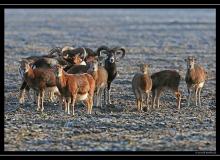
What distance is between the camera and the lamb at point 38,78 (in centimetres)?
1809

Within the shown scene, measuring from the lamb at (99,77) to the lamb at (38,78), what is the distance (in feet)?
4.34

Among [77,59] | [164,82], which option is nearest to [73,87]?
[164,82]

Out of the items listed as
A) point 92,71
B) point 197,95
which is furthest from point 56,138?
point 197,95

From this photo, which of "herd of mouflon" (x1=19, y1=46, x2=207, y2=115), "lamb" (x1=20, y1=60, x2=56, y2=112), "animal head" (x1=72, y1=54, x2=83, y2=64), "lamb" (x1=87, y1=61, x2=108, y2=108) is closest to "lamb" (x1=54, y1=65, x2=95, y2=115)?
"herd of mouflon" (x1=19, y1=46, x2=207, y2=115)

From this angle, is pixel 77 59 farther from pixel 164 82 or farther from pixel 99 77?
pixel 164 82

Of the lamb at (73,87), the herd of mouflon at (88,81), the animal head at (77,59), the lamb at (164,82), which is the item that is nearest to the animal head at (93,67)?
the herd of mouflon at (88,81)

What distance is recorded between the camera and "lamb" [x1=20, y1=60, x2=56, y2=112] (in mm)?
18094

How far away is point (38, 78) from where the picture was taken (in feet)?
59.5

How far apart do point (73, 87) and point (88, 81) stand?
0.70 metres

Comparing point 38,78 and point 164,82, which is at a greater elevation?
point 38,78

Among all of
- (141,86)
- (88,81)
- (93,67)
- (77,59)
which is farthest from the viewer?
(77,59)

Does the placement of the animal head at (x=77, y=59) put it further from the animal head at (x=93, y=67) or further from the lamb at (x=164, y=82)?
the lamb at (x=164, y=82)
